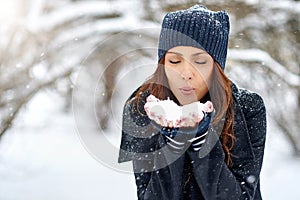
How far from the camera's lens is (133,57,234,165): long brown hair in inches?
23.3

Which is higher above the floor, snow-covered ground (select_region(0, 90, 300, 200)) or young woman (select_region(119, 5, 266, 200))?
young woman (select_region(119, 5, 266, 200))

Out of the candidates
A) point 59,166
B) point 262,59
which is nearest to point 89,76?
point 59,166

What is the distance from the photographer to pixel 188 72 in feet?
1.85

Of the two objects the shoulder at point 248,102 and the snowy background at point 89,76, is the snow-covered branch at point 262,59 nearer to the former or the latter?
the snowy background at point 89,76

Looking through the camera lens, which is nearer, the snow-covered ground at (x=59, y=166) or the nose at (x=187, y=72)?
the nose at (x=187, y=72)

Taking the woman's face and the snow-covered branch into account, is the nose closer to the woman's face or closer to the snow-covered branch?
the woman's face

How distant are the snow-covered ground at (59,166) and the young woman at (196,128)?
5.58 feet

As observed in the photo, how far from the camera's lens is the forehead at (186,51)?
0.58 m

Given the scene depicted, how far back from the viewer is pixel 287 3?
2256mm

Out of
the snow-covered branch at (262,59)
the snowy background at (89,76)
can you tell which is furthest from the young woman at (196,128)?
the snow-covered branch at (262,59)

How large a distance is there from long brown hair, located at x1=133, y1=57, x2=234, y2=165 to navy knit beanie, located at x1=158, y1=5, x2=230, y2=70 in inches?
0.8

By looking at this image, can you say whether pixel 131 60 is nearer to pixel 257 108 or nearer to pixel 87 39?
pixel 87 39

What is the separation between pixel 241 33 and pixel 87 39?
0.71 metres

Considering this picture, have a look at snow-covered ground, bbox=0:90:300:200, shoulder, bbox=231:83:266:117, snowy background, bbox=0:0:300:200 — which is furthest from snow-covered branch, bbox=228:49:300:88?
shoulder, bbox=231:83:266:117
